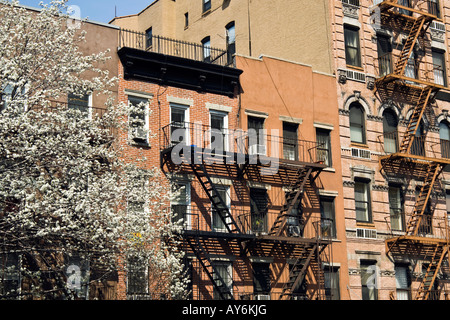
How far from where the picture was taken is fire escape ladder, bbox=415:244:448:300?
104ft

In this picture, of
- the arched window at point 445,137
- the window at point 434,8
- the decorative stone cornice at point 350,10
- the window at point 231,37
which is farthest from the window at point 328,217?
the window at point 434,8

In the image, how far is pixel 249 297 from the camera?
27.0 m

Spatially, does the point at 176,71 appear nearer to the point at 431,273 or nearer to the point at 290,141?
the point at 290,141

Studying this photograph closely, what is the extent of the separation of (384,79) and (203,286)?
14.0 metres

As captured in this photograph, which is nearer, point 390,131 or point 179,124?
point 179,124

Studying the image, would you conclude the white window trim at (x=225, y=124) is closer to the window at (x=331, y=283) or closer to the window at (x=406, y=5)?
the window at (x=331, y=283)

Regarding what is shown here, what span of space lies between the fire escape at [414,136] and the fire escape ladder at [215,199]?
831 cm

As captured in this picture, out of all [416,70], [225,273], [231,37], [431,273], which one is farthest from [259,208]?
[231,37]

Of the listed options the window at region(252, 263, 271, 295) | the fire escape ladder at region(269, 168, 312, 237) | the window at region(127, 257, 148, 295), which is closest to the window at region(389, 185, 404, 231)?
the fire escape ladder at region(269, 168, 312, 237)

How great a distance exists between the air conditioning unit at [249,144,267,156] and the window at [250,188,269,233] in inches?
59.5

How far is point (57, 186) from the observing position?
19812mm

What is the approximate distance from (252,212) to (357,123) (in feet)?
25.0

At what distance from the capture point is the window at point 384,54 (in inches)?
1368

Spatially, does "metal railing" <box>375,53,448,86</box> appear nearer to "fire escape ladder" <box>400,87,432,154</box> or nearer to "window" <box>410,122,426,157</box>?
"fire escape ladder" <box>400,87,432,154</box>
